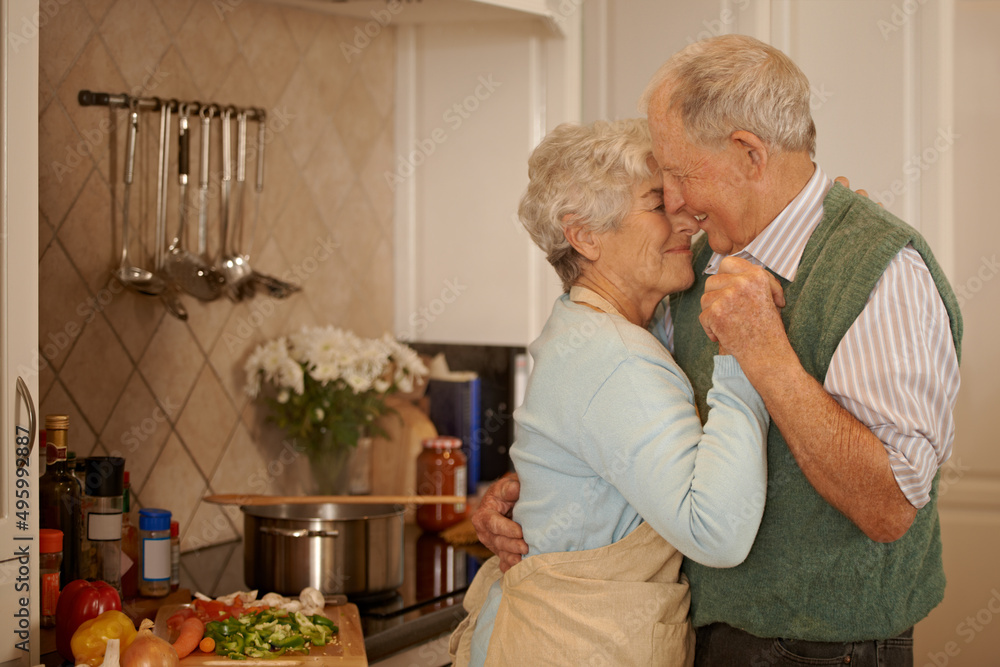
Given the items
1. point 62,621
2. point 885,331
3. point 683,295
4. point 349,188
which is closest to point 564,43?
point 349,188

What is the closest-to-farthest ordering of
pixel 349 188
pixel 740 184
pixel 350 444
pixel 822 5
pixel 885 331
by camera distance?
pixel 885 331, pixel 740 184, pixel 822 5, pixel 350 444, pixel 349 188

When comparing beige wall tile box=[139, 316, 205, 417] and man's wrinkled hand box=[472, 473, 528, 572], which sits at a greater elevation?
beige wall tile box=[139, 316, 205, 417]

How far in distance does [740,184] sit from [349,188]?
135 centimetres

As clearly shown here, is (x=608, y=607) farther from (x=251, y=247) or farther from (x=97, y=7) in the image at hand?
(x=97, y=7)

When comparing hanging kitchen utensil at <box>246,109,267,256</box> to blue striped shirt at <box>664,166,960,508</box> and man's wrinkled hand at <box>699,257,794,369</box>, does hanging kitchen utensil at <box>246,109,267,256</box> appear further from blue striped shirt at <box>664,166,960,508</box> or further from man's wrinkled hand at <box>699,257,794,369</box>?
blue striped shirt at <box>664,166,960,508</box>

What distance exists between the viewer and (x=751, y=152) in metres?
1.06

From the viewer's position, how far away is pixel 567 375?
109 cm

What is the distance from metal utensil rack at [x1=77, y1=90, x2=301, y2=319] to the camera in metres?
1.75

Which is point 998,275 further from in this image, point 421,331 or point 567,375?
point 421,331

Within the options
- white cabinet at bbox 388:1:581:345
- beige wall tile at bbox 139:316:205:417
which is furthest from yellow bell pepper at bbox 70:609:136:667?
white cabinet at bbox 388:1:581:345

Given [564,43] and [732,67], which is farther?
[564,43]

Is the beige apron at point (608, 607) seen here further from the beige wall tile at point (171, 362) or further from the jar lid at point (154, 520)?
the beige wall tile at point (171, 362)

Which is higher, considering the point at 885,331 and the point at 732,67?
the point at 732,67

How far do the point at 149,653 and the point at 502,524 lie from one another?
49cm
